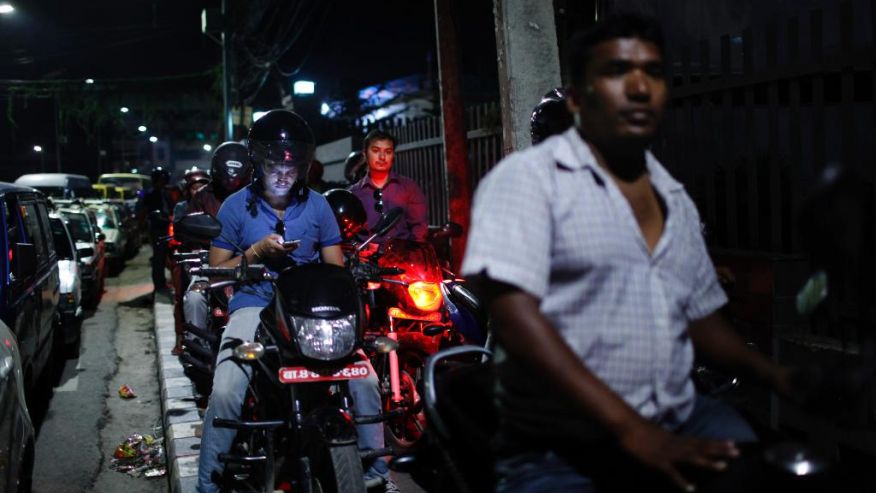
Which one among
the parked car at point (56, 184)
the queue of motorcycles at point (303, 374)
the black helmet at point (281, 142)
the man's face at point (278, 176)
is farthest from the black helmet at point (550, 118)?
the parked car at point (56, 184)

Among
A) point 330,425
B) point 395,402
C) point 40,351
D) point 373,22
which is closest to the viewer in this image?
point 330,425

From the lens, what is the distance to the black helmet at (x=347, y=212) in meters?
6.43

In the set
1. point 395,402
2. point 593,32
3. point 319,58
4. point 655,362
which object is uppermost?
point 319,58

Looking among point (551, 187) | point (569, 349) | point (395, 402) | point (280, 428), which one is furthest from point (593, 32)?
point (395, 402)

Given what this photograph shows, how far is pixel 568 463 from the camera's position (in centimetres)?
213

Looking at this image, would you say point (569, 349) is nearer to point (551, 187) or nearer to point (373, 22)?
point (551, 187)

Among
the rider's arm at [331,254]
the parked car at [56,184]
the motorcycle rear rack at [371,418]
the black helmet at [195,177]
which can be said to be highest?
the parked car at [56,184]

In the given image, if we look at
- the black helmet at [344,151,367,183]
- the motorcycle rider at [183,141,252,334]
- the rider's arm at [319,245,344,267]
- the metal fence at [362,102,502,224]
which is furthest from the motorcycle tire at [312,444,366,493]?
the black helmet at [344,151,367,183]

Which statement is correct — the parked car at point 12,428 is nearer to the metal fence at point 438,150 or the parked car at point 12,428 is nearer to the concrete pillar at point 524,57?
the concrete pillar at point 524,57

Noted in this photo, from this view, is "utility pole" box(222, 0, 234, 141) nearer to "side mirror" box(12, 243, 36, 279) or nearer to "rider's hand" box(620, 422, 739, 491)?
"side mirror" box(12, 243, 36, 279)

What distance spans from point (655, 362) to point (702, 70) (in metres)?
4.53

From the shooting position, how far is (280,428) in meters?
4.35

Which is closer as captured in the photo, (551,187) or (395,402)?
(551,187)

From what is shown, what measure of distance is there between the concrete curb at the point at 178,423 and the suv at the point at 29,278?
1.08 metres
